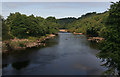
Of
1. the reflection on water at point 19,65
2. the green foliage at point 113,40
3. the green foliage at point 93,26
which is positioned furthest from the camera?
the green foliage at point 93,26

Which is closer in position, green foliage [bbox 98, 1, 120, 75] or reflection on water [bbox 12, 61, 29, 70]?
green foliage [bbox 98, 1, 120, 75]

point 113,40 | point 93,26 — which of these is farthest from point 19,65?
point 93,26

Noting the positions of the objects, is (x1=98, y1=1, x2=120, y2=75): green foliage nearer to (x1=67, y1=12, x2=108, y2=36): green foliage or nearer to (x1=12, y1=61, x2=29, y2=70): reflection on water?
(x1=12, y1=61, x2=29, y2=70): reflection on water

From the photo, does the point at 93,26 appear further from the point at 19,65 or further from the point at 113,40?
the point at 113,40

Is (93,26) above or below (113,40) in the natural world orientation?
above

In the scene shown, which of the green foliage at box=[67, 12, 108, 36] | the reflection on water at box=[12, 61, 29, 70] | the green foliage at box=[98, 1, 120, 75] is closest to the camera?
the green foliage at box=[98, 1, 120, 75]

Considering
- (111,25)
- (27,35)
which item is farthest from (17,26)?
(111,25)

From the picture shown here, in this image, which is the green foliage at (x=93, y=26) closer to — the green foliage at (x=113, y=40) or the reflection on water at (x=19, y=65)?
the green foliage at (x=113, y=40)

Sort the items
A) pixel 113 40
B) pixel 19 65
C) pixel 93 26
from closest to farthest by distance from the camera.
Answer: pixel 113 40
pixel 19 65
pixel 93 26

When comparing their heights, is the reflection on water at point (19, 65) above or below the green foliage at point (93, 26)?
below

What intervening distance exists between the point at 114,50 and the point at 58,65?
16152 millimetres

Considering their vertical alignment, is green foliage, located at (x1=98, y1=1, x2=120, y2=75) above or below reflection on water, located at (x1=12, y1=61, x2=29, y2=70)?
above

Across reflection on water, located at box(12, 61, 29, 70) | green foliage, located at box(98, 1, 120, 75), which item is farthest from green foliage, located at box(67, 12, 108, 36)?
reflection on water, located at box(12, 61, 29, 70)

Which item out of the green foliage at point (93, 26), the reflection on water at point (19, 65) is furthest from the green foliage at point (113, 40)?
the green foliage at point (93, 26)
